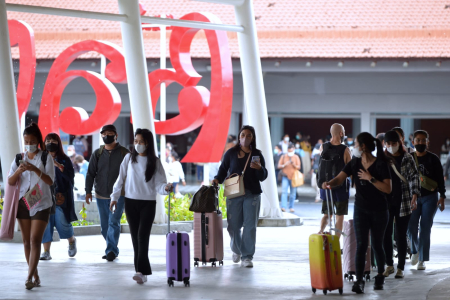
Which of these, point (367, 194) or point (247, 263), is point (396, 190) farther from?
point (247, 263)

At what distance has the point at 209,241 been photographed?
10.1 m

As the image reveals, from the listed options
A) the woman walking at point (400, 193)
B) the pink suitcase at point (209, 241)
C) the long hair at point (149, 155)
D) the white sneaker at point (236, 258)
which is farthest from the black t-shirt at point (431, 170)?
the long hair at point (149, 155)

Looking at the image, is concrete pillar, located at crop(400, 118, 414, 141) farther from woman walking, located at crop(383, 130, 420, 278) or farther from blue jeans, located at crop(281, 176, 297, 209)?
woman walking, located at crop(383, 130, 420, 278)

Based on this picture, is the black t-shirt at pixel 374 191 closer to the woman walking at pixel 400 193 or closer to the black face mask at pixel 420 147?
the woman walking at pixel 400 193

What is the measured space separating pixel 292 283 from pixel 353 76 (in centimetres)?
1969

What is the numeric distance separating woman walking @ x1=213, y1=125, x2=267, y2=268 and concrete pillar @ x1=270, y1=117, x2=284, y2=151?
67.8 feet

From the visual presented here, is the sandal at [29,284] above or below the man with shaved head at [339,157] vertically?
below

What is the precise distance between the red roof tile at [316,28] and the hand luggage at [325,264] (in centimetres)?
1755

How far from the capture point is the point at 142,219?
8531mm

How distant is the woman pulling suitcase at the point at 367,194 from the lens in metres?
8.07

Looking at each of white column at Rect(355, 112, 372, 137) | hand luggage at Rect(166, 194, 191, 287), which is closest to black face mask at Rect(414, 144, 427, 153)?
hand luggage at Rect(166, 194, 191, 287)

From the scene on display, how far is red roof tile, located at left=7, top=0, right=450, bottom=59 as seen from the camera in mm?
25375

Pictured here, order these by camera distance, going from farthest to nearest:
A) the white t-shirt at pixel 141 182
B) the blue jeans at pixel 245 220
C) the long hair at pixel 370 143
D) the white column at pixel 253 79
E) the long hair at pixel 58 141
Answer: the white column at pixel 253 79 < the long hair at pixel 58 141 < the blue jeans at pixel 245 220 < the white t-shirt at pixel 141 182 < the long hair at pixel 370 143

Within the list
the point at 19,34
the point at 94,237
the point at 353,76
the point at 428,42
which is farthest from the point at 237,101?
the point at 94,237
